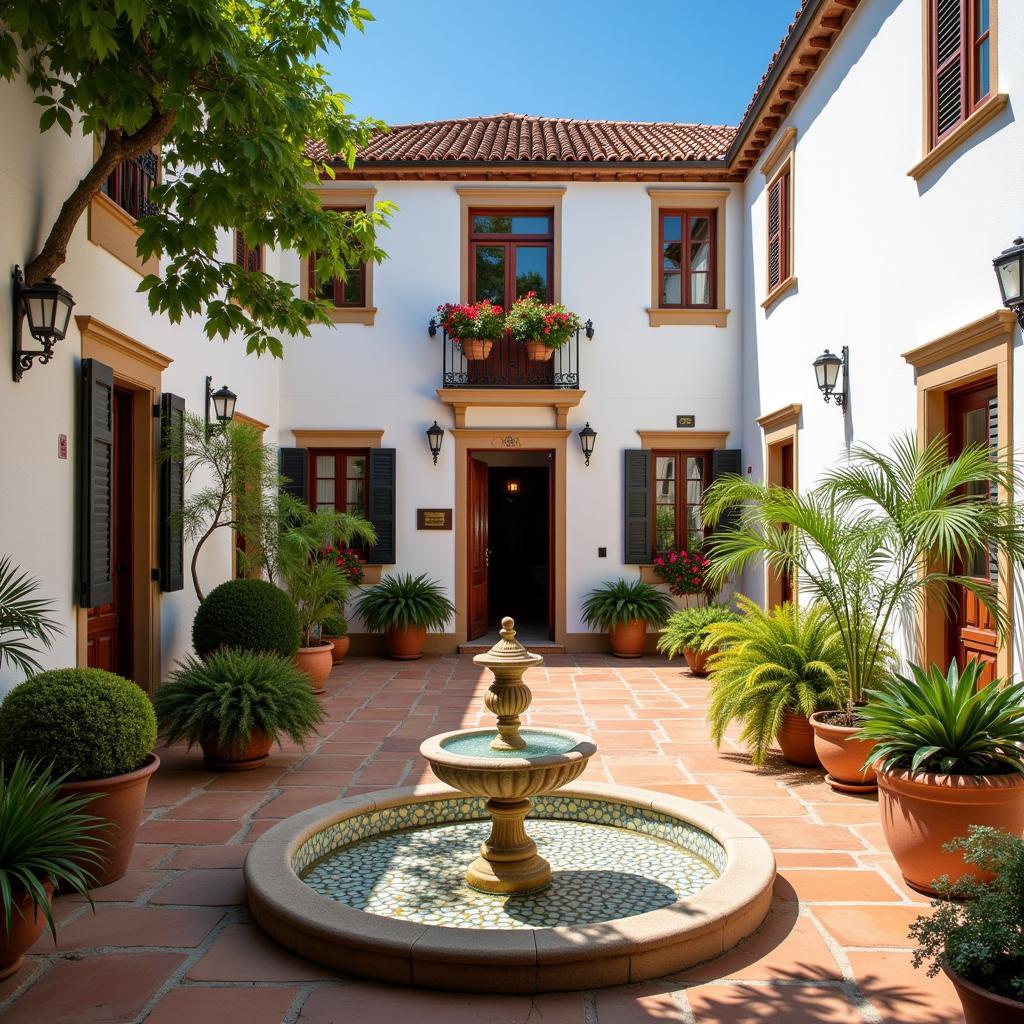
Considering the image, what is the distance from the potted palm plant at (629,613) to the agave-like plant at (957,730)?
294 inches

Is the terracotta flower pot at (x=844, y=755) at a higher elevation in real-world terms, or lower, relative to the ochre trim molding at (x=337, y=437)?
lower

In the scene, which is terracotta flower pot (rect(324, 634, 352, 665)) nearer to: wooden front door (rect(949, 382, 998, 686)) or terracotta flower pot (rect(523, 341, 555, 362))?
terracotta flower pot (rect(523, 341, 555, 362))

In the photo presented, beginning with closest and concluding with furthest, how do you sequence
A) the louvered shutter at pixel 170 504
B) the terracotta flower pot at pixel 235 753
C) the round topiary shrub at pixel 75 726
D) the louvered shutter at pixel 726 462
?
1. the round topiary shrub at pixel 75 726
2. the terracotta flower pot at pixel 235 753
3. the louvered shutter at pixel 170 504
4. the louvered shutter at pixel 726 462

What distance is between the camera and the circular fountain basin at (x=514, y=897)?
343cm

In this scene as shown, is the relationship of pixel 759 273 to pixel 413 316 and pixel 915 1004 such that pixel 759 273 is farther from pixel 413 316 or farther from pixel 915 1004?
pixel 915 1004

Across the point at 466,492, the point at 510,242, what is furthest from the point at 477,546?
the point at 510,242

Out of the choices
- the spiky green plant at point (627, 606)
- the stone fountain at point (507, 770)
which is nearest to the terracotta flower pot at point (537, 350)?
the spiky green plant at point (627, 606)

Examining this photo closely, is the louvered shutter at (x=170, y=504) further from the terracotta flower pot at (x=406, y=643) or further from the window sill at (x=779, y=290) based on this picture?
the window sill at (x=779, y=290)

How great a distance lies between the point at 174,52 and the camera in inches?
181

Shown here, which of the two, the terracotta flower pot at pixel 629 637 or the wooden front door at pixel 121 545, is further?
the terracotta flower pot at pixel 629 637

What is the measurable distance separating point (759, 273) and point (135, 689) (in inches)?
368

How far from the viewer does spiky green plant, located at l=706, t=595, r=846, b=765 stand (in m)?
6.48

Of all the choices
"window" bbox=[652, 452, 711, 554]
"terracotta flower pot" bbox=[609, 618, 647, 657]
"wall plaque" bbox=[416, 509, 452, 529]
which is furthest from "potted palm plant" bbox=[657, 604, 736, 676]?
"wall plaque" bbox=[416, 509, 452, 529]

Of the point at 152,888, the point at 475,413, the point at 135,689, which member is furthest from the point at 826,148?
the point at 152,888
